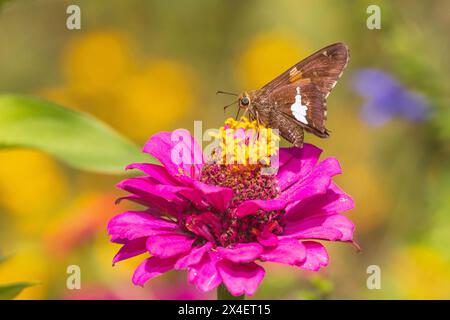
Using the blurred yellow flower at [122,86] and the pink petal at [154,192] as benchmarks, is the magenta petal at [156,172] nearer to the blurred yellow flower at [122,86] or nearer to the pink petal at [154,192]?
the pink petal at [154,192]

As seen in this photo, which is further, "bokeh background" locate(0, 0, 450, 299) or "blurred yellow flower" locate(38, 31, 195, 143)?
"blurred yellow flower" locate(38, 31, 195, 143)

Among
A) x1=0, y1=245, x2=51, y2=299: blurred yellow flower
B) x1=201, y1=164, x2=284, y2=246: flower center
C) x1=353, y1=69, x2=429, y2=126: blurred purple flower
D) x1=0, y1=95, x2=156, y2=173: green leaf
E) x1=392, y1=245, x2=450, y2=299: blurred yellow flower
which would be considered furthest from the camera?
x1=353, y1=69, x2=429, y2=126: blurred purple flower

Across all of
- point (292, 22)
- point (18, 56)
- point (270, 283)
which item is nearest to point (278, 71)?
point (292, 22)

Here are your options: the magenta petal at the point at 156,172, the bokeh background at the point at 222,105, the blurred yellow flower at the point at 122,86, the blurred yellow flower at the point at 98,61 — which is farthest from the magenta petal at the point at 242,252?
the blurred yellow flower at the point at 98,61

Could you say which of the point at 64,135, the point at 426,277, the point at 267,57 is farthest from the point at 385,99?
the point at 64,135

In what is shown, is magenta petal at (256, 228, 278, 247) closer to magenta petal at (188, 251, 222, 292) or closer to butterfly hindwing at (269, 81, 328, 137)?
magenta petal at (188, 251, 222, 292)

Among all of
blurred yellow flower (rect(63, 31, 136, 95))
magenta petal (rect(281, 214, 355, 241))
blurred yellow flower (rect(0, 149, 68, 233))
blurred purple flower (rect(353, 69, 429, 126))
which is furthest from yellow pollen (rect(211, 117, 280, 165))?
blurred yellow flower (rect(63, 31, 136, 95))

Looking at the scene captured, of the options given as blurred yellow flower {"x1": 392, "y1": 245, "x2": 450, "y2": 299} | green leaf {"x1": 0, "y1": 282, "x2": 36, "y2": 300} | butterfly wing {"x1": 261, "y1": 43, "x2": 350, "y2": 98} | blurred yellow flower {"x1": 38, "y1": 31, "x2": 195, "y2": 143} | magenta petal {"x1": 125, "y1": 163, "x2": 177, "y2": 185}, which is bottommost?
blurred yellow flower {"x1": 392, "y1": 245, "x2": 450, "y2": 299}
